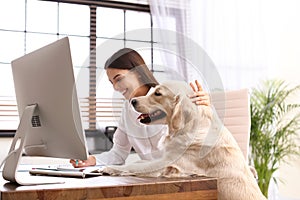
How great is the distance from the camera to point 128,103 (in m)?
1.33

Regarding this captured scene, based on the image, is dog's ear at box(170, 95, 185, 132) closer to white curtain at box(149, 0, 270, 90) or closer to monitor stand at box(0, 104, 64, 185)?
monitor stand at box(0, 104, 64, 185)

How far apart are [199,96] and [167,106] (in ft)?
0.41

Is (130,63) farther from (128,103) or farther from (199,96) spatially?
(199,96)

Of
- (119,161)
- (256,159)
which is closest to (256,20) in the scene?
(256,159)

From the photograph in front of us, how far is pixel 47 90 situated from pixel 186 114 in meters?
0.42

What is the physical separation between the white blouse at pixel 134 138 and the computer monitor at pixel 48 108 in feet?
0.42

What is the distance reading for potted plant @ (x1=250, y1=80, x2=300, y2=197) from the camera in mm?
3898

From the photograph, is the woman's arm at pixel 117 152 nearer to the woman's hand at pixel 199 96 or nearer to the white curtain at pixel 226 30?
the woman's hand at pixel 199 96

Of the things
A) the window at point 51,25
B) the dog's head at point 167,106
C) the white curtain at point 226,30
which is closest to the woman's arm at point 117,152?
the dog's head at point 167,106

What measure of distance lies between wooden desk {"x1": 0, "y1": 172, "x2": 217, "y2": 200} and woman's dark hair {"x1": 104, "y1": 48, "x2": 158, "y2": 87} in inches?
11.6

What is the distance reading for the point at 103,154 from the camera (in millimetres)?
1374

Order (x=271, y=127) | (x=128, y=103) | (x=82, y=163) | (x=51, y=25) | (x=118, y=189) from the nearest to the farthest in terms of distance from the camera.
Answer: (x=118, y=189), (x=128, y=103), (x=82, y=163), (x=51, y=25), (x=271, y=127)

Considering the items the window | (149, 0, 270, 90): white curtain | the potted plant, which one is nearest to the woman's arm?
the window

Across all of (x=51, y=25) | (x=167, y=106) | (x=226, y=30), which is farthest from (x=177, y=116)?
(x=226, y=30)
